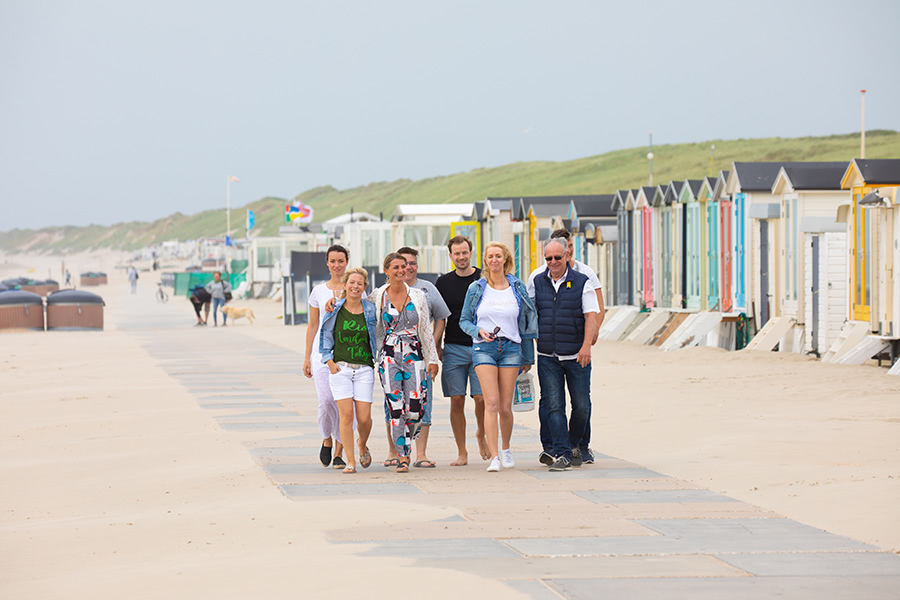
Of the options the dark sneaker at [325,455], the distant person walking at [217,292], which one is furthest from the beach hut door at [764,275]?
the distant person walking at [217,292]

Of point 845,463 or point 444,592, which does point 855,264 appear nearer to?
point 845,463

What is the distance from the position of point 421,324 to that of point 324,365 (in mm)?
797

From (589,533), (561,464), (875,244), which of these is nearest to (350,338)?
(561,464)

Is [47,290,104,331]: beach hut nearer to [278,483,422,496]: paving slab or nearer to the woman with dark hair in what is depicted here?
the woman with dark hair

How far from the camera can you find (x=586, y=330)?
32.4 feet

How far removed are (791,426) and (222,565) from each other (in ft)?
23.5

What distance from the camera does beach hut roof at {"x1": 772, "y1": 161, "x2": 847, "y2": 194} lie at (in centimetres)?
2133

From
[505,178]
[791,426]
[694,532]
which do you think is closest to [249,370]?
[791,426]

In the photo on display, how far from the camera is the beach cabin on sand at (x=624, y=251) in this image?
29156mm

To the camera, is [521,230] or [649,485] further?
[521,230]

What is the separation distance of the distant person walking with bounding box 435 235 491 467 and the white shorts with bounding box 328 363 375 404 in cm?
62

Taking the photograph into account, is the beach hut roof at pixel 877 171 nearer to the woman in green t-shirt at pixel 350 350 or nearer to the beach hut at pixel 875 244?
the beach hut at pixel 875 244

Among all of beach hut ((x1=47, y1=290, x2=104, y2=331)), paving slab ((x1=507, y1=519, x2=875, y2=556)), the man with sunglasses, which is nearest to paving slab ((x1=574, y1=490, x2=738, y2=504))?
paving slab ((x1=507, y1=519, x2=875, y2=556))

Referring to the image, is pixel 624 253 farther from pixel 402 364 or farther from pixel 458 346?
pixel 402 364
